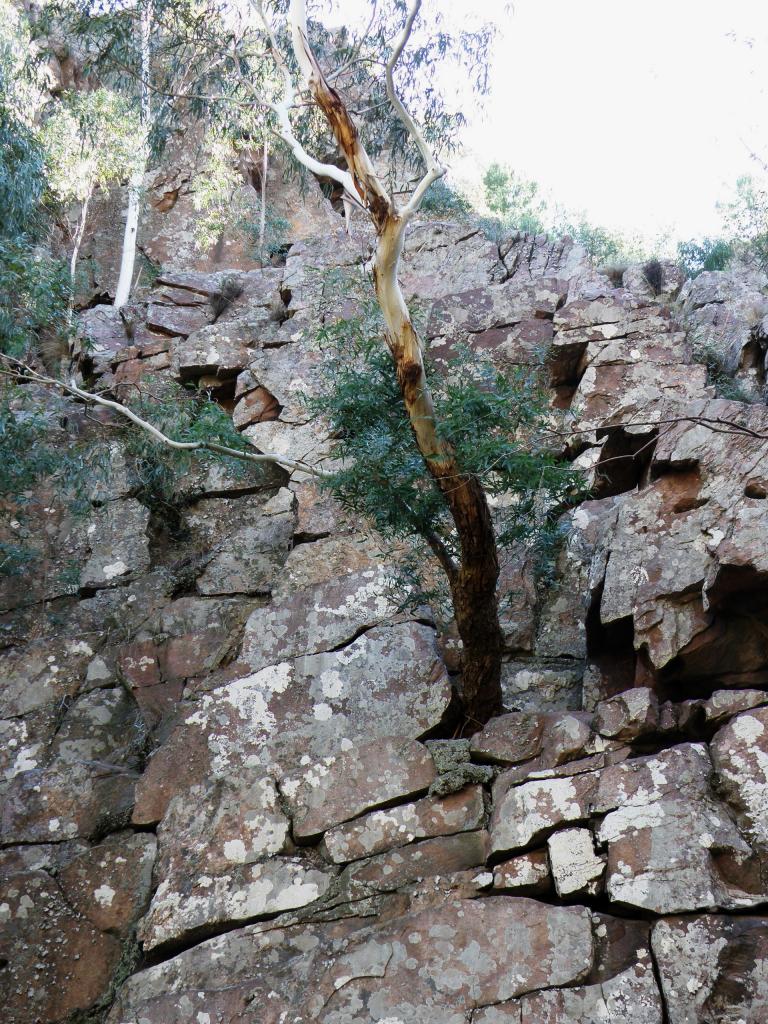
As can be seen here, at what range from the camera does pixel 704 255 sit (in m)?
12.3

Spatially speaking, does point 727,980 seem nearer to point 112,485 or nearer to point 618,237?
point 112,485

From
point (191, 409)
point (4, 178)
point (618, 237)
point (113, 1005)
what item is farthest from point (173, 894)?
point (618, 237)

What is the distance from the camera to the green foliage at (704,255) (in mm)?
12039

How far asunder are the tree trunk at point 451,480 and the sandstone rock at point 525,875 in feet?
4.84

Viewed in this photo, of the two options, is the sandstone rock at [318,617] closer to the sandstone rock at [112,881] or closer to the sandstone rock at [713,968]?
the sandstone rock at [112,881]

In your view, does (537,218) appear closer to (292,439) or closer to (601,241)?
(601,241)

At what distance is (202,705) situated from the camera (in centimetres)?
681

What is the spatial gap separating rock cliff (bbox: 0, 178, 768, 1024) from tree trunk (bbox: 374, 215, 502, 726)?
0.67 meters

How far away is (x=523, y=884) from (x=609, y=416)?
5095 millimetres

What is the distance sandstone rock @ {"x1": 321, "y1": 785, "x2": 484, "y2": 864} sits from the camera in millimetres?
5703

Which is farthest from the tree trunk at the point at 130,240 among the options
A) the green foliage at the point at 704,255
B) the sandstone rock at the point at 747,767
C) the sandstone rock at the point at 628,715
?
the sandstone rock at the point at 747,767

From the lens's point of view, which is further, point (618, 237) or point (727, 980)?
point (618, 237)

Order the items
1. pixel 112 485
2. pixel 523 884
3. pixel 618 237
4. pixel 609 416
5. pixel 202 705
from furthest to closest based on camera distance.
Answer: pixel 618 237, pixel 112 485, pixel 609 416, pixel 202 705, pixel 523 884

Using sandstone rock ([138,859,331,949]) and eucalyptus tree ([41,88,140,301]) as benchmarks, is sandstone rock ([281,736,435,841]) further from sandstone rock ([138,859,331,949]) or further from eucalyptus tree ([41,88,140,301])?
eucalyptus tree ([41,88,140,301])
